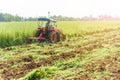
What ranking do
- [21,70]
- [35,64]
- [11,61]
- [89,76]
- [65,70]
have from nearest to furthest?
[89,76], [65,70], [21,70], [35,64], [11,61]

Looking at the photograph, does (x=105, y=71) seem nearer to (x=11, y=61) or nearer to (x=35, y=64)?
(x=35, y=64)

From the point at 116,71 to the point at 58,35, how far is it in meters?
8.60

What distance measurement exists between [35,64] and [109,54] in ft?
8.33

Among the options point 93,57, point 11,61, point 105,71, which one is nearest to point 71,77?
point 105,71

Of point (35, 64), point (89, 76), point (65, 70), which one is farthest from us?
point (35, 64)

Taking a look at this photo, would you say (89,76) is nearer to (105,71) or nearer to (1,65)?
(105,71)

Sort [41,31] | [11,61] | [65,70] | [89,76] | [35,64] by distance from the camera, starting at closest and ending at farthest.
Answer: [89,76], [65,70], [35,64], [11,61], [41,31]

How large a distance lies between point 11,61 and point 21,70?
150 centimetres

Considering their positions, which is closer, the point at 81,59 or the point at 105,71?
the point at 105,71

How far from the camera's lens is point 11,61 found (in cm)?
1033

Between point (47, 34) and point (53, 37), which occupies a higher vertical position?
point (47, 34)

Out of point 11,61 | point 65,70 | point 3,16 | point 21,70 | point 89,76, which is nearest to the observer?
point 89,76

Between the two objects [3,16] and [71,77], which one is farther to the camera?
[3,16]

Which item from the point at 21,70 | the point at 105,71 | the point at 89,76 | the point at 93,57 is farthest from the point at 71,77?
the point at 93,57
